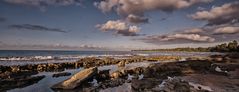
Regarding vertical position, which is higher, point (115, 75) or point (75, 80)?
point (75, 80)

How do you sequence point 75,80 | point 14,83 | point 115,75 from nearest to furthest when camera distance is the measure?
point 75,80, point 14,83, point 115,75

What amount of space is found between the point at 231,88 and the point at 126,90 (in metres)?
10.1

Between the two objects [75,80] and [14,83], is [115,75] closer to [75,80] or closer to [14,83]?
[75,80]

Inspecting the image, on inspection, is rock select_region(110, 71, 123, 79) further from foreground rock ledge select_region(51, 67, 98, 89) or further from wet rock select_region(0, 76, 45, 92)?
wet rock select_region(0, 76, 45, 92)

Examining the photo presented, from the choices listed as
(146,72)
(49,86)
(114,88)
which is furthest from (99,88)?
(146,72)

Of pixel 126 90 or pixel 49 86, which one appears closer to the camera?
pixel 126 90

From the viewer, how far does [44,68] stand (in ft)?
117

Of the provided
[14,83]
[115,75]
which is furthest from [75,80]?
[115,75]

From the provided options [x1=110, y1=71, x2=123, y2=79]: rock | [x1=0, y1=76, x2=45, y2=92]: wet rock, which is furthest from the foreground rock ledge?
[x1=0, y1=76, x2=45, y2=92]: wet rock

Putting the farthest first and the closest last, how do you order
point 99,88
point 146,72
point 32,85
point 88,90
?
point 146,72 < point 32,85 < point 99,88 < point 88,90

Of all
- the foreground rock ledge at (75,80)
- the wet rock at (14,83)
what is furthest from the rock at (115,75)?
the wet rock at (14,83)

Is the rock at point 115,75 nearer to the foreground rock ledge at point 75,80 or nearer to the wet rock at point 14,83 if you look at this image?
the foreground rock ledge at point 75,80

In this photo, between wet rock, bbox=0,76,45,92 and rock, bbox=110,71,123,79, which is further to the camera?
rock, bbox=110,71,123,79

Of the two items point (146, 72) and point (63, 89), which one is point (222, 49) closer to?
point (146, 72)
